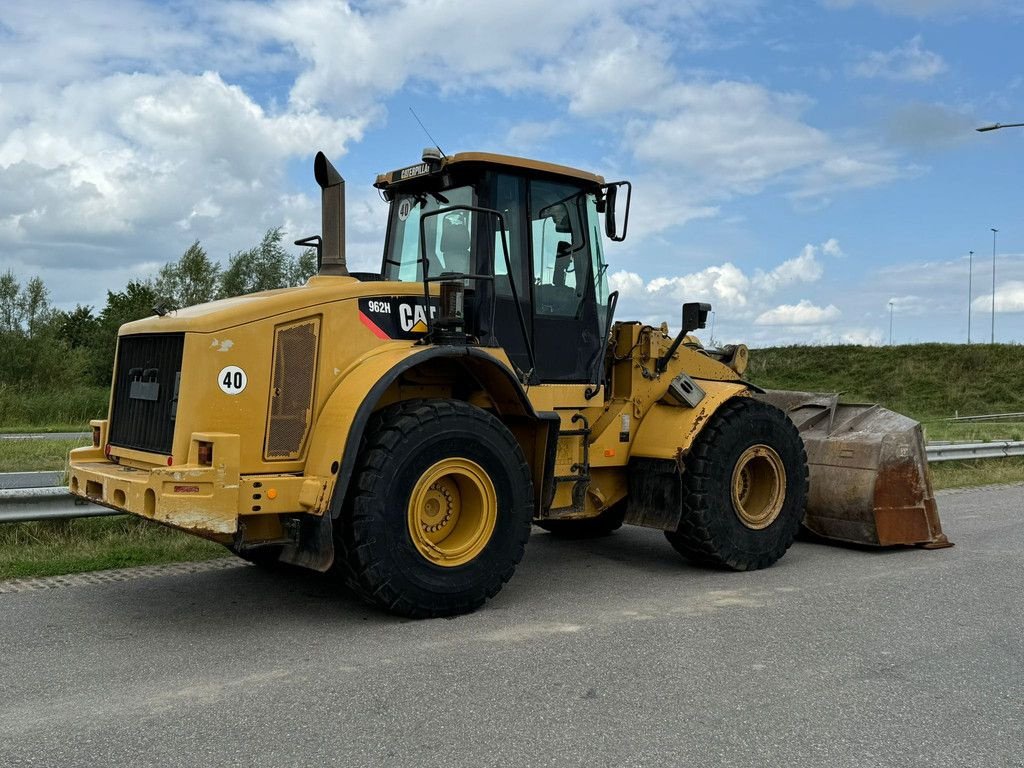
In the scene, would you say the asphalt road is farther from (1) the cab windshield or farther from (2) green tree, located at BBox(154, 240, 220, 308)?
(2) green tree, located at BBox(154, 240, 220, 308)

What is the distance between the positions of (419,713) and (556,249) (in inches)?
145

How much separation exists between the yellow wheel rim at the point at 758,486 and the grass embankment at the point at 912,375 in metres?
24.7

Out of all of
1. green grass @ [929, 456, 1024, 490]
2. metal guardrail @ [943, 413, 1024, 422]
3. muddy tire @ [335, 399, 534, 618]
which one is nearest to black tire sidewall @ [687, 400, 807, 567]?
muddy tire @ [335, 399, 534, 618]

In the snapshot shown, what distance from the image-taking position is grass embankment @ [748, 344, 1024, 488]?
3367 cm

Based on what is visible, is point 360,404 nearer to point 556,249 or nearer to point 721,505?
point 556,249

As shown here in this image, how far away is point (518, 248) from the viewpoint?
257 inches

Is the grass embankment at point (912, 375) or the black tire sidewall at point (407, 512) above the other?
the grass embankment at point (912, 375)

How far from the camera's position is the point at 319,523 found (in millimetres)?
5215

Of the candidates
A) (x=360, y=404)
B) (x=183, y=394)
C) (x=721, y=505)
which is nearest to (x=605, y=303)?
(x=721, y=505)

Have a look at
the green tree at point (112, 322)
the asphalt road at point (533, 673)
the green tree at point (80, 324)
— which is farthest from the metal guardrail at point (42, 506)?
the green tree at point (80, 324)

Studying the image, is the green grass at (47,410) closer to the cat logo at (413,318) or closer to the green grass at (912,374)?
the cat logo at (413,318)

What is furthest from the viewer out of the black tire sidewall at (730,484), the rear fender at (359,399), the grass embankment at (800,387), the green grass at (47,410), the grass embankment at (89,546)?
the green grass at (47,410)

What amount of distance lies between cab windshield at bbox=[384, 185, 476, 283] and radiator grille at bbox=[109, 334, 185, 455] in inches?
63.6

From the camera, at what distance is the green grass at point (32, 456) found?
38.9 ft
